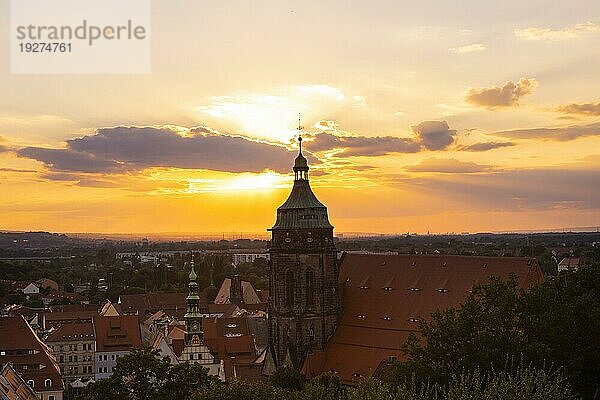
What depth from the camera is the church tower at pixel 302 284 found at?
54.9 meters

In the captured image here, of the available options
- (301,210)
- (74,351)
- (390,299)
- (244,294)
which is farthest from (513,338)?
(244,294)

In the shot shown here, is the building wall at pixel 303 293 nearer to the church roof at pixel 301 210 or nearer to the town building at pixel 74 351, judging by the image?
the church roof at pixel 301 210

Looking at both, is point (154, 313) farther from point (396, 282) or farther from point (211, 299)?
point (396, 282)

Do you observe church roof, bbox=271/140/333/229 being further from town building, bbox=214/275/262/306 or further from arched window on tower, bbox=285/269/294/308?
town building, bbox=214/275/262/306

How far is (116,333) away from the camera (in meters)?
87.2

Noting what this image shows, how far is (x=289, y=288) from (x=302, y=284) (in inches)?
42.9

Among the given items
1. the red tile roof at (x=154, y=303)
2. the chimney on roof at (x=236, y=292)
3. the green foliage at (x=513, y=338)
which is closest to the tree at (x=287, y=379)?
the green foliage at (x=513, y=338)

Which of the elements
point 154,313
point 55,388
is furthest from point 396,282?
point 154,313

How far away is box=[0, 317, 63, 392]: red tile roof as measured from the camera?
Result: 6381cm

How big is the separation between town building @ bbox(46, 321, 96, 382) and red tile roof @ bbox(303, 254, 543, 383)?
40506 millimetres

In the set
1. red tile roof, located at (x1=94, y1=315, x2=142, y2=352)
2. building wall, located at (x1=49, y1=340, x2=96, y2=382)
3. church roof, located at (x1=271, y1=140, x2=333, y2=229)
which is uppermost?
church roof, located at (x1=271, y1=140, x2=333, y2=229)

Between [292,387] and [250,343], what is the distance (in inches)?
975

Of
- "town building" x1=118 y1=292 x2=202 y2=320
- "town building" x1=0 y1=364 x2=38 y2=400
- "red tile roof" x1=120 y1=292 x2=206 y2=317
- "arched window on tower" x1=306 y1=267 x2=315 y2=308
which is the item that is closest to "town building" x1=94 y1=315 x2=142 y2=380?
"town building" x1=0 y1=364 x2=38 y2=400

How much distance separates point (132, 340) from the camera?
87688 millimetres
